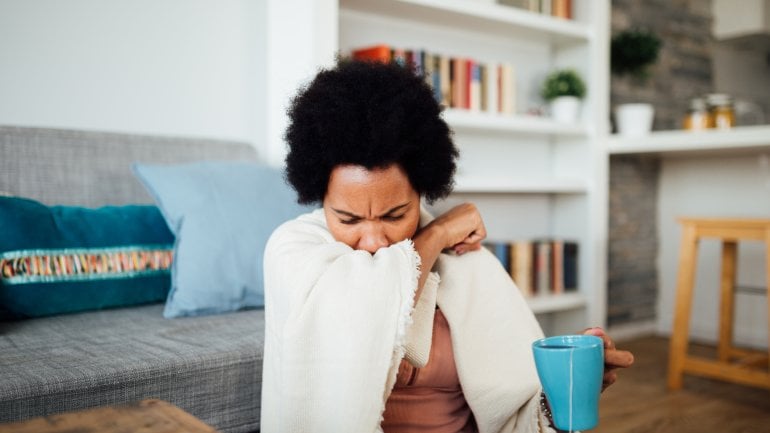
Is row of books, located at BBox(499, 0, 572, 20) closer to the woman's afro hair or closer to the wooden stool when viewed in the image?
the wooden stool

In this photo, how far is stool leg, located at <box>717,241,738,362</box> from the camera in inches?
115

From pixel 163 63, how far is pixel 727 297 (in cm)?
252

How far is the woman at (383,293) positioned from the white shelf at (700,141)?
6.59 ft

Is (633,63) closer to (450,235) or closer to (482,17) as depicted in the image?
(482,17)

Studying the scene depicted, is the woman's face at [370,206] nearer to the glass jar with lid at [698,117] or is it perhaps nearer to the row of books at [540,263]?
the row of books at [540,263]

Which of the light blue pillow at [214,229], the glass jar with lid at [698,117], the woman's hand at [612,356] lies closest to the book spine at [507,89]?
the glass jar with lid at [698,117]

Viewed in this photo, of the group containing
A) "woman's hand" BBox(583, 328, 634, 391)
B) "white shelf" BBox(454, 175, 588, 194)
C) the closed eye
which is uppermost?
"white shelf" BBox(454, 175, 588, 194)

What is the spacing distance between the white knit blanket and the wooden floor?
1.32 metres

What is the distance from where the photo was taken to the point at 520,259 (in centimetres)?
319

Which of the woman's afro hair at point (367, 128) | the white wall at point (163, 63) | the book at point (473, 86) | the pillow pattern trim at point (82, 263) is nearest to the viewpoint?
the woman's afro hair at point (367, 128)

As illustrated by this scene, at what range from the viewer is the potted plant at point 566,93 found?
333cm

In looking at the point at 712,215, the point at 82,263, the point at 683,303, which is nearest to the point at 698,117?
the point at 712,215

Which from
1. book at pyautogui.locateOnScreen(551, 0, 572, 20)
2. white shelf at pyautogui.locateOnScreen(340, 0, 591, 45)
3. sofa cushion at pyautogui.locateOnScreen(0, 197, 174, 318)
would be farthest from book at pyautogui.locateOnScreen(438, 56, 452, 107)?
sofa cushion at pyautogui.locateOnScreen(0, 197, 174, 318)

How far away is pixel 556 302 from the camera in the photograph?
3.21m
